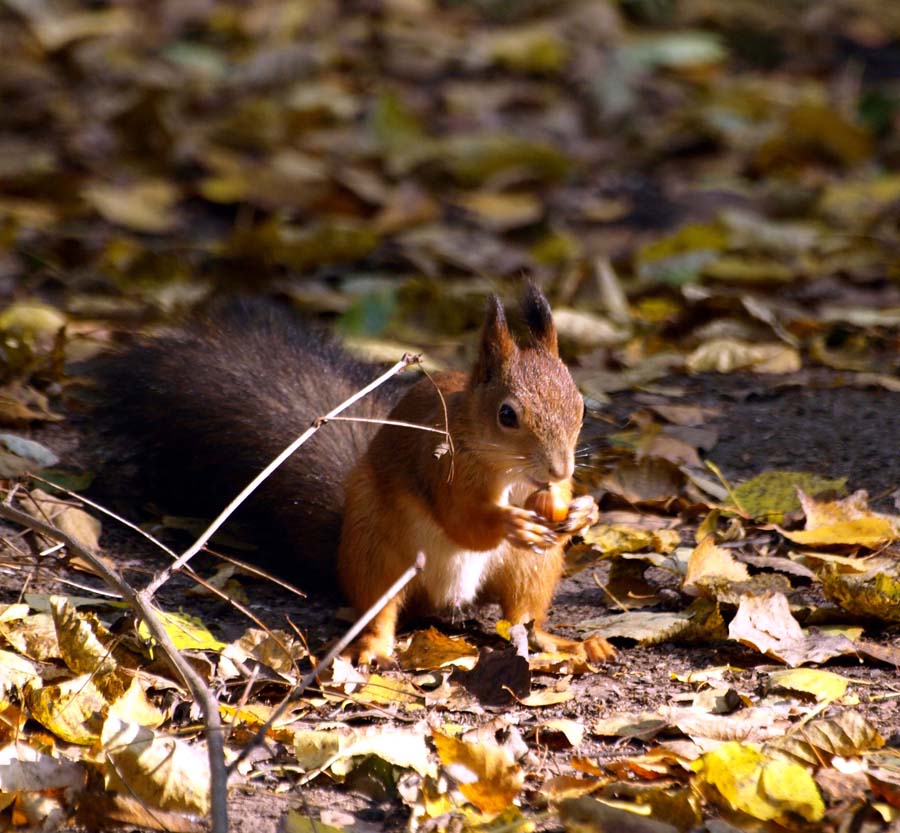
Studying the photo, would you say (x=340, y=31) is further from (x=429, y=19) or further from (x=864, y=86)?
(x=864, y=86)

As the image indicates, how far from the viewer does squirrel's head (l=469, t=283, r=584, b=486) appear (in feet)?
7.57

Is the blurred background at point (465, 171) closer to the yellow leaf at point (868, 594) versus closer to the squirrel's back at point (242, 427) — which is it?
the squirrel's back at point (242, 427)

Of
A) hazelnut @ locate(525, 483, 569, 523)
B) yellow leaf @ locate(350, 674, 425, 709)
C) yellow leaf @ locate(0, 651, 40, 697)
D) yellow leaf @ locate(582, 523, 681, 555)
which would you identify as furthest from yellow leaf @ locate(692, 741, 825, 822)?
yellow leaf @ locate(0, 651, 40, 697)

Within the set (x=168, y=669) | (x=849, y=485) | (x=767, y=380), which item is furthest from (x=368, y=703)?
(x=767, y=380)

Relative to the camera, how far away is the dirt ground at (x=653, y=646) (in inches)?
75.6

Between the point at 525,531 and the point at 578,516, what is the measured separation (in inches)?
4.2

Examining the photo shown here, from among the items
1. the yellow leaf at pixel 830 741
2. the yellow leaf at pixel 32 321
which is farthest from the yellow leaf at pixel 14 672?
the yellow leaf at pixel 32 321

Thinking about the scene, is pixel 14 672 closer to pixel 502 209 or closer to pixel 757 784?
pixel 757 784

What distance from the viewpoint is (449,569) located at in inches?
98.6

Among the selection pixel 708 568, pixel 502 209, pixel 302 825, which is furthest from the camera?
pixel 502 209

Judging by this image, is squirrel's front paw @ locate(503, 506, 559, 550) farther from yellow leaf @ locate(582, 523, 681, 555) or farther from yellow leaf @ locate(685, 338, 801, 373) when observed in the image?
yellow leaf @ locate(685, 338, 801, 373)

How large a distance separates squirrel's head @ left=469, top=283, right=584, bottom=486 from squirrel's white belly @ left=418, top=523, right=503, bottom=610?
176 mm

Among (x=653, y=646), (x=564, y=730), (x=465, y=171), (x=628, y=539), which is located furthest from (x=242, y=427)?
(x=465, y=171)

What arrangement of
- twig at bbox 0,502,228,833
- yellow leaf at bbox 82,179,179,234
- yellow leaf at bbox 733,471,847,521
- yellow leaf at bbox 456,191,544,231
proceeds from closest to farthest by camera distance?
twig at bbox 0,502,228,833
yellow leaf at bbox 733,471,847,521
yellow leaf at bbox 82,179,179,234
yellow leaf at bbox 456,191,544,231
